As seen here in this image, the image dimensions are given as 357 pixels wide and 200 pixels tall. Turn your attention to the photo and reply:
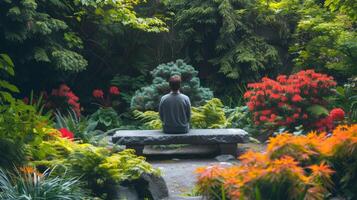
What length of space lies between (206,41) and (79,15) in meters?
3.56

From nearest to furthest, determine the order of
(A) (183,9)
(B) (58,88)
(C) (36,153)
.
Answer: (C) (36,153) → (B) (58,88) → (A) (183,9)

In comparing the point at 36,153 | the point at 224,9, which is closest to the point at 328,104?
the point at 224,9

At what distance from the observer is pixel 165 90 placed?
1235 centimetres

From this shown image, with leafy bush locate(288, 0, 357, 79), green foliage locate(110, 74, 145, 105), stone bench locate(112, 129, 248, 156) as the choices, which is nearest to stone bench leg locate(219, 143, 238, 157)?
stone bench locate(112, 129, 248, 156)

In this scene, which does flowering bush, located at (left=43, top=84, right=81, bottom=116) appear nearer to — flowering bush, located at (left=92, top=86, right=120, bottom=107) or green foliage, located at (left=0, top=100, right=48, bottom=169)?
flowering bush, located at (left=92, top=86, right=120, bottom=107)

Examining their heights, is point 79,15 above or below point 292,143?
above

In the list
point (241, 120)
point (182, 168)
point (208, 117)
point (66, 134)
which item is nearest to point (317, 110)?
point (241, 120)

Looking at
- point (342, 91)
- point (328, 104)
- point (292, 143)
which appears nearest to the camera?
point (292, 143)

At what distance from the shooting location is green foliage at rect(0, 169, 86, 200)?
540cm

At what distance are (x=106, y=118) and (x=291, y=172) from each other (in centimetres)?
901

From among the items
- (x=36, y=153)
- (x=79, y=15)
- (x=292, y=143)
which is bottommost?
(x=36, y=153)

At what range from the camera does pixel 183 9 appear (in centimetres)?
1462

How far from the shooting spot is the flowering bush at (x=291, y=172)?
425 centimetres

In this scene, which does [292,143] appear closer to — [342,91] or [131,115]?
[342,91]
